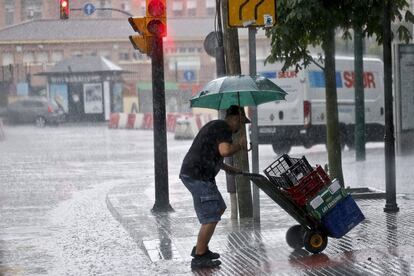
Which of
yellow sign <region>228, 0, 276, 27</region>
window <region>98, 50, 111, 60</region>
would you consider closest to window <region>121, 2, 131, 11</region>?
window <region>98, 50, 111, 60</region>

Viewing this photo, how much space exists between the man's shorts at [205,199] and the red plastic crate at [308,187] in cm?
81

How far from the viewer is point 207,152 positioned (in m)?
9.43

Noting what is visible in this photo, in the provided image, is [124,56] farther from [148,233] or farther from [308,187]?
[308,187]

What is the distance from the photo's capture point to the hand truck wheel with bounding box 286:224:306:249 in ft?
34.0

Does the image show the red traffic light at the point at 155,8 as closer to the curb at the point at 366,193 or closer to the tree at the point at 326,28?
the tree at the point at 326,28

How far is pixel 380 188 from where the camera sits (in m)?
16.0

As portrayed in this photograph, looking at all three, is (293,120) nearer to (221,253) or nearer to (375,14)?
(375,14)

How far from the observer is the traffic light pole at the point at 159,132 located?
14133 mm

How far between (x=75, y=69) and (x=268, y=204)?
1952 inches

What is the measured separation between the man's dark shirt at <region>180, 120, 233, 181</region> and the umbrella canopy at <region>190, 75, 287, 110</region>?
0.82 meters

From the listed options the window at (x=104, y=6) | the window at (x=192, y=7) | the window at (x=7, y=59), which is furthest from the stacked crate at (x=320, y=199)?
the window at (x=192, y=7)

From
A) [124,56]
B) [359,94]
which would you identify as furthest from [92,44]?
[359,94]

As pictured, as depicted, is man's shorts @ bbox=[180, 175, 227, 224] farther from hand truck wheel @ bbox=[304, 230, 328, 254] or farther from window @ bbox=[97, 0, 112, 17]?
window @ bbox=[97, 0, 112, 17]

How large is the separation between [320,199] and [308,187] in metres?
0.19
